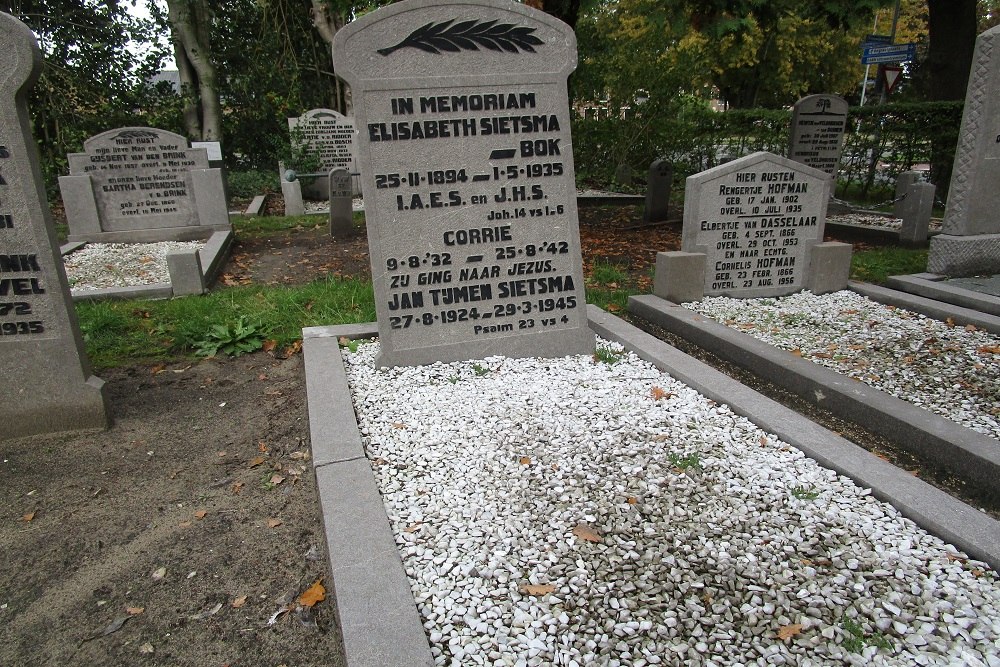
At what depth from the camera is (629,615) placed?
2.09m

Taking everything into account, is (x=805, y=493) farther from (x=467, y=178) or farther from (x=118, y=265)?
(x=118, y=265)

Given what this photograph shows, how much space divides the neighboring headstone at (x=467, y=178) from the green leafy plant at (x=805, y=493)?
2.11 metres

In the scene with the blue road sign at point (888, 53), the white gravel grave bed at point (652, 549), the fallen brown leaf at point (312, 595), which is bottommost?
the fallen brown leaf at point (312, 595)

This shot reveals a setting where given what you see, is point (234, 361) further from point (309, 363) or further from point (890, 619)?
point (890, 619)

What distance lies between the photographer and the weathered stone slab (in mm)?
6035

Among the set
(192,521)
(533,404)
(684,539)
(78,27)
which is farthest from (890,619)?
(78,27)

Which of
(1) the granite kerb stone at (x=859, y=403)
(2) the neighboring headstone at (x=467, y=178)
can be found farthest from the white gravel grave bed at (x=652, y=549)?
(2) the neighboring headstone at (x=467, y=178)

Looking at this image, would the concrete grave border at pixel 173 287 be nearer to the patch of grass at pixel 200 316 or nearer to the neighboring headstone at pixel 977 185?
the patch of grass at pixel 200 316

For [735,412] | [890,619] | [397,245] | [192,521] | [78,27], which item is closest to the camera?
[890,619]

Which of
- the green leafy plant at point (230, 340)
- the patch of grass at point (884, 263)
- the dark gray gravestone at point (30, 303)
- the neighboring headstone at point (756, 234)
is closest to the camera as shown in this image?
the dark gray gravestone at point (30, 303)

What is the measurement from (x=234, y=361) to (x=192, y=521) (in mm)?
2269

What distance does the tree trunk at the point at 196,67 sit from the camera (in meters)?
15.9

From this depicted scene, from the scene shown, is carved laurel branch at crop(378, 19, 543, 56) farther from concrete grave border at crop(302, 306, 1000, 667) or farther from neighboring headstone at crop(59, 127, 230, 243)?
neighboring headstone at crop(59, 127, 230, 243)

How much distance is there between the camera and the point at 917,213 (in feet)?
28.8
